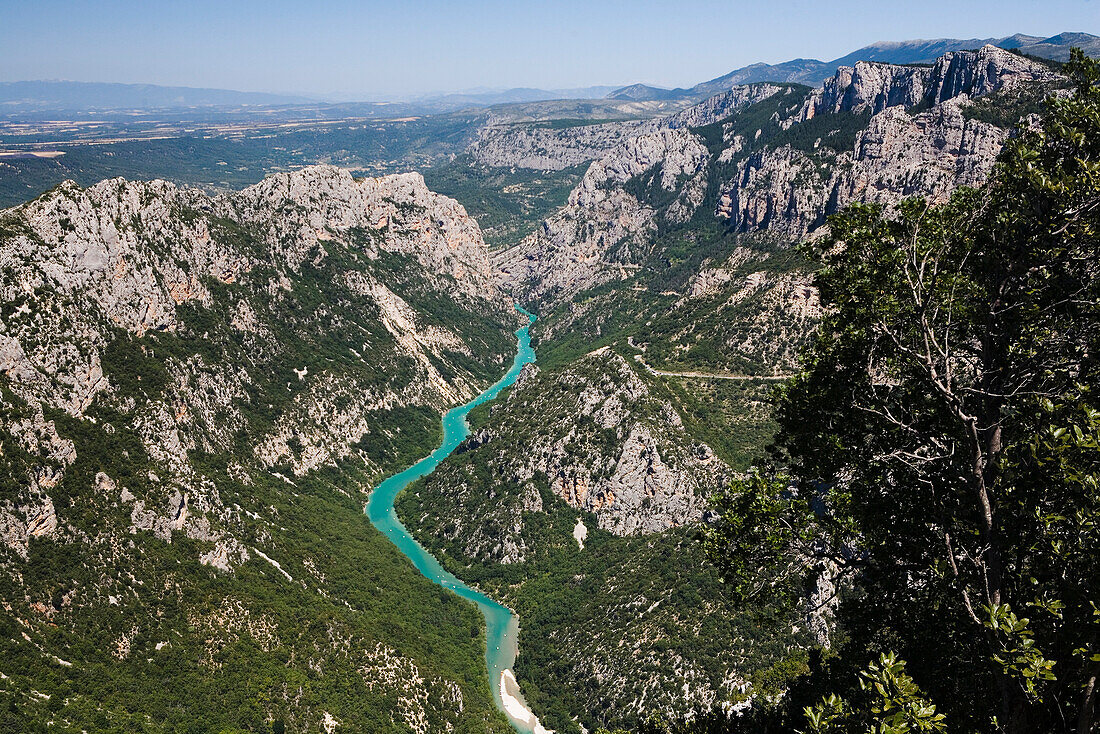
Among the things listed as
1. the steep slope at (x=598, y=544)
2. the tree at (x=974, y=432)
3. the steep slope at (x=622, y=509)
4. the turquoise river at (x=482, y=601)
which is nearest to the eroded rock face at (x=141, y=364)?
the turquoise river at (x=482, y=601)

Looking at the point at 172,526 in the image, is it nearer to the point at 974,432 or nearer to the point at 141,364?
the point at 141,364

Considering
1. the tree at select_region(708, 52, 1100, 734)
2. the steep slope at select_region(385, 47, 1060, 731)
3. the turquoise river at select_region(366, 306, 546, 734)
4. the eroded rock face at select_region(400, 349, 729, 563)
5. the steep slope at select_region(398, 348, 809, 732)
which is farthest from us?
the eroded rock face at select_region(400, 349, 729, 563)

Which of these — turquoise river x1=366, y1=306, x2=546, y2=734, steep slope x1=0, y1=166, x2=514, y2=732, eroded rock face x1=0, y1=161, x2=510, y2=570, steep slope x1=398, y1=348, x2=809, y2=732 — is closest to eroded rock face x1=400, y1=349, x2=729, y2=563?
steep slope x1=398, y1=348, x2=809, y2=732

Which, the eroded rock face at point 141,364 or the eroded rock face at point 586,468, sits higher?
the eroded rock face at point 141,364

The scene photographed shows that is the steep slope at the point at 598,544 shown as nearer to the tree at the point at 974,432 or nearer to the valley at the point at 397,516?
the valley at the point at 397,516

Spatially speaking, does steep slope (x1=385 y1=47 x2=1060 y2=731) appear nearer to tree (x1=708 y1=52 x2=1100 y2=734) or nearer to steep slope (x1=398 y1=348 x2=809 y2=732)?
steep slope (x1=398 y1=348 x2=809 y2=732)
